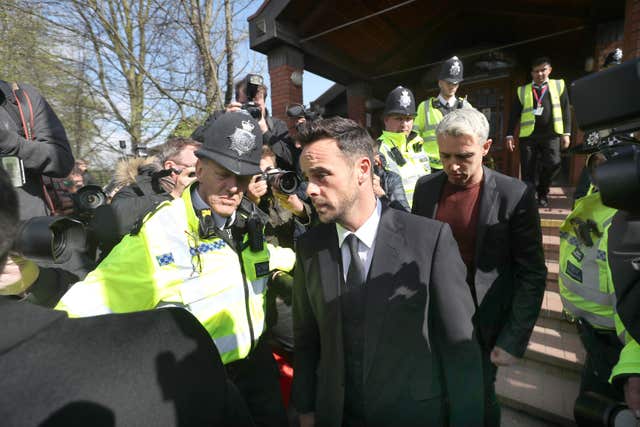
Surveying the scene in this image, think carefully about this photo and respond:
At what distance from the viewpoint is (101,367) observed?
688 millimetres

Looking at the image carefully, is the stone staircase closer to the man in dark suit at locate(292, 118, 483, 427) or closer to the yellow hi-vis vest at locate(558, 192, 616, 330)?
the yellow hi-vis vest at locate(558, 192, 616, 330)

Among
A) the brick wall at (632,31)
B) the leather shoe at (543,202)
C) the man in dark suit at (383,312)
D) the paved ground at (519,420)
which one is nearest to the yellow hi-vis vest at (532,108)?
the brick wall at (632,31)

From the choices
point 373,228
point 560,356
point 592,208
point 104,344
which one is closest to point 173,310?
point 104,344

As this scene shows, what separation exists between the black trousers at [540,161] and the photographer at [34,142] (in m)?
5.39

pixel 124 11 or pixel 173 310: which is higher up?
pixel 124 11

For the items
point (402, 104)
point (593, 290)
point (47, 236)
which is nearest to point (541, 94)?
point (402, 104)

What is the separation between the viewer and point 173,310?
0.84m

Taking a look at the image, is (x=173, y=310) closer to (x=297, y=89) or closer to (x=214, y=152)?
(x=214, y=152)

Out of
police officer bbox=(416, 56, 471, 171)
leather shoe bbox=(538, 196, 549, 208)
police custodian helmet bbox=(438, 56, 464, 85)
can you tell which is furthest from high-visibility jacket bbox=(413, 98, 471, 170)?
leather shoe bbox=(538, 196, 549, 208)

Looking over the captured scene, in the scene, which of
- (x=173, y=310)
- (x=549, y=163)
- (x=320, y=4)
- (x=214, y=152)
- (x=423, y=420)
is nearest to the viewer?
(x=173, y=310)

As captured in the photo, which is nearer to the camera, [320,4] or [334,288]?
[334,288]

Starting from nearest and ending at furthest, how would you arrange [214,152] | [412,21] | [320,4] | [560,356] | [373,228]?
[373,228], [214,152], [560,356], [320,4], [412,21]

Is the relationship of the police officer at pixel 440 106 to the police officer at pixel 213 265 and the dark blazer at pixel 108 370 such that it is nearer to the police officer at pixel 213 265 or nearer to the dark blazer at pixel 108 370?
the police officer at pixel 213 265

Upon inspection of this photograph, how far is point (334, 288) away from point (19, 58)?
12.5 m
